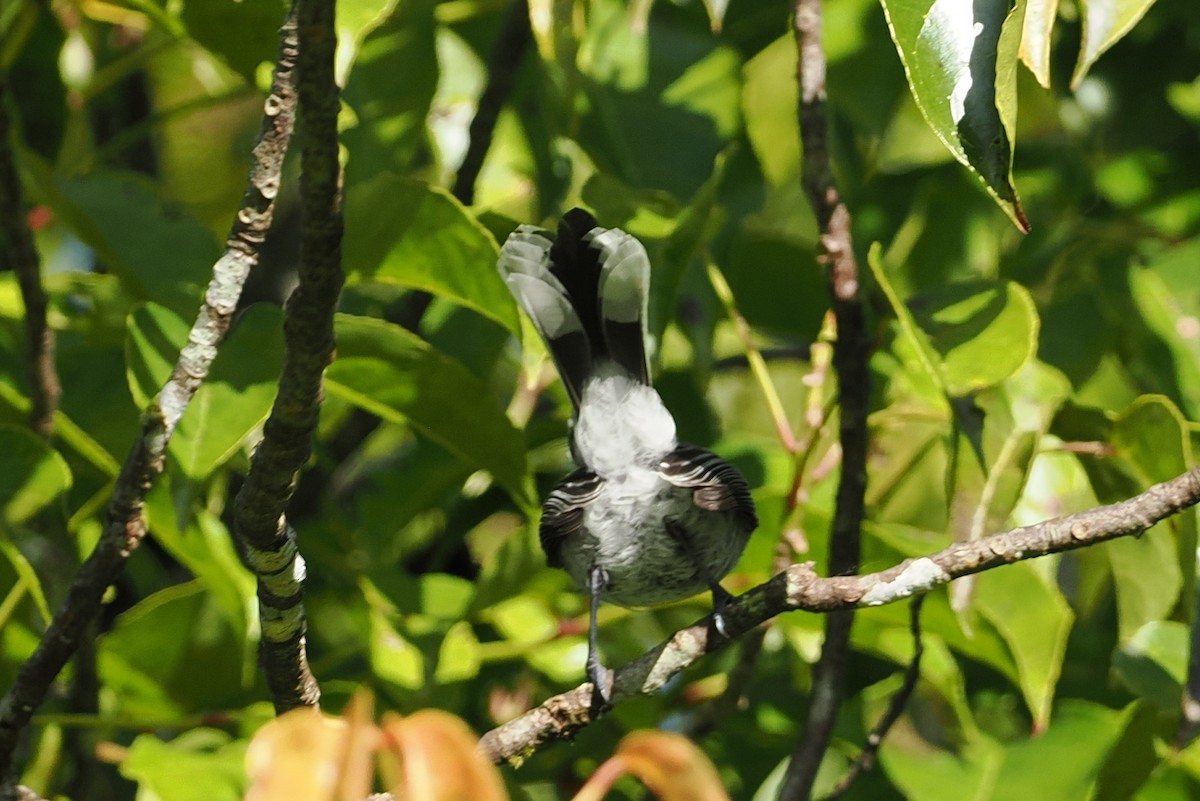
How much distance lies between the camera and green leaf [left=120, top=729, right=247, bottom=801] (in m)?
2.04

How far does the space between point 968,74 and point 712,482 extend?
3.30ft

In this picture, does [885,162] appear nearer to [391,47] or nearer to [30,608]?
[391,47]

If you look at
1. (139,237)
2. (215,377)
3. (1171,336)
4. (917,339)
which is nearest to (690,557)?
(917,339)

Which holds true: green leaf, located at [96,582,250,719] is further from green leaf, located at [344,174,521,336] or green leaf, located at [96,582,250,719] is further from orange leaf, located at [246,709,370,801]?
orange leaf, located at [246,709,370,801]

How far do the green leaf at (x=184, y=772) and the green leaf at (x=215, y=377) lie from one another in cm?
45

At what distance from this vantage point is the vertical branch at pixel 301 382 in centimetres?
121

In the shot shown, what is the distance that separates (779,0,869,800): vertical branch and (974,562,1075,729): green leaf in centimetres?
24

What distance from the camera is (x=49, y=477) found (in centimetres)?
212

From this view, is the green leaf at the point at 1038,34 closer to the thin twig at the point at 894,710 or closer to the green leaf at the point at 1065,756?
the thin twig at the point at 894,710

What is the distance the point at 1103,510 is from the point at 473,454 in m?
1.08

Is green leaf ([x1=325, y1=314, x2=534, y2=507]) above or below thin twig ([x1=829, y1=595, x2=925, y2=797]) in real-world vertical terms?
above

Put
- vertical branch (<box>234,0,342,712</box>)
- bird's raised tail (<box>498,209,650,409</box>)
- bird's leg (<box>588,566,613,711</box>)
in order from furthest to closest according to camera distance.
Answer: bird's raised tail (<box>498,209,650,409</box>) < bird's leg (<box>588,566,613,711</box>) < vertical branch (<box>234,0,342,712</box>)

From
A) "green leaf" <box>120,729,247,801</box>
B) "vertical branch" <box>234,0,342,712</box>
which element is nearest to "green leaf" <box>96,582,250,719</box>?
"green leaf" <box>120,729,247,801</box>

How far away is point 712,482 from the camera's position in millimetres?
2371
